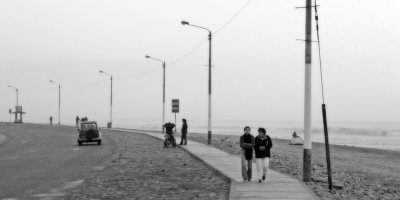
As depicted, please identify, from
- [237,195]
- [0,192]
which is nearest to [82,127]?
[0,192]

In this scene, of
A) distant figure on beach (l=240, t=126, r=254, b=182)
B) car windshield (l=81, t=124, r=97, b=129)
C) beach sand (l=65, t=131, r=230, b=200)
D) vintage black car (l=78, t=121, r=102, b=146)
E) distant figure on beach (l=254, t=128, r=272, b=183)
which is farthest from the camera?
car windshield (l=81, t=124, r=97, b=129)

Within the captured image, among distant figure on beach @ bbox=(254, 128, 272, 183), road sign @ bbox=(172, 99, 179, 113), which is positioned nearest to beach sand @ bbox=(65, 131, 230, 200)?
distant figure on beach @ bbox=(254, 128, 272, 183)

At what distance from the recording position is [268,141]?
16344mm

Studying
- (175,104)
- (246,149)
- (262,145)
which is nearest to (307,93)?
(262,145)

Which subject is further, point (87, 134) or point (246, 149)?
point (87, 134)

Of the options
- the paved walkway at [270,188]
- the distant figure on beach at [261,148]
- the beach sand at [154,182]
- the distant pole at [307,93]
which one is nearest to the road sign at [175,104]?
the beach sand at [154,182]

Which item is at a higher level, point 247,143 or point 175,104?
point 175,104

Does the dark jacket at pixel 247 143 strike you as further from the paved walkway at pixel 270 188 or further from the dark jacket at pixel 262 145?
the paved walkway at pixel 270 188

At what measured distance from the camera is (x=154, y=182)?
17922 mm

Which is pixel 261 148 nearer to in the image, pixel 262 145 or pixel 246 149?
pixel 262 145

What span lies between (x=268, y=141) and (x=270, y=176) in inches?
94.7

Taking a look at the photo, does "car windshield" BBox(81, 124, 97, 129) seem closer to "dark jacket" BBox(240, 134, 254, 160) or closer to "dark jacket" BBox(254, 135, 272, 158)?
"dark jacket" BBox(240, 134, 254, 160)

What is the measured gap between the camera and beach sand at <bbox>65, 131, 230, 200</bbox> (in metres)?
14.9

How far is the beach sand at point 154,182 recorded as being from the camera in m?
14.9
